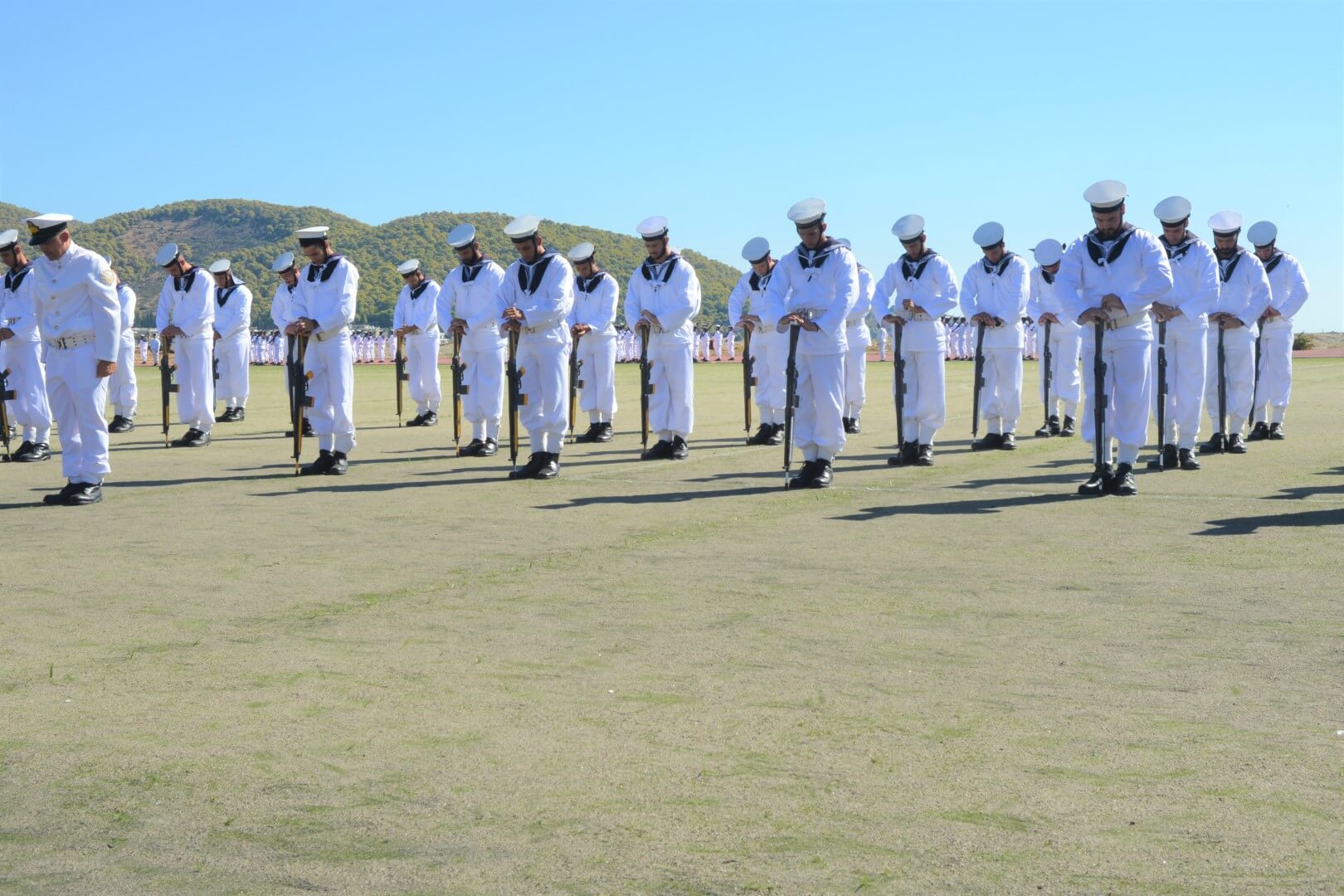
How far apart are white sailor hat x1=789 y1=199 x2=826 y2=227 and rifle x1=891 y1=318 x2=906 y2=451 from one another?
2.30 m

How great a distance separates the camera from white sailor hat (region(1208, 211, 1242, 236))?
49.8 feet

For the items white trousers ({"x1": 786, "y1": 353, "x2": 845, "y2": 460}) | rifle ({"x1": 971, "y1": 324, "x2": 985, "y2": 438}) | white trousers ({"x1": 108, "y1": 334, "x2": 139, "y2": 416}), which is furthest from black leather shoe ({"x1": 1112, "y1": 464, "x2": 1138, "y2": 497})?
white trousers ({"x1": 108, "y1": 334, "x2": 139, "y2": 416})

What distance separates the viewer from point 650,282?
16.3 meters

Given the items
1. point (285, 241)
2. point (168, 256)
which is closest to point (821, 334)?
point (168, 256)

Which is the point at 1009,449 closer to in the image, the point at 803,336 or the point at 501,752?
the point at 803,336

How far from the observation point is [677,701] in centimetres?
538

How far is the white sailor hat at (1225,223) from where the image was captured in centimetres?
1518

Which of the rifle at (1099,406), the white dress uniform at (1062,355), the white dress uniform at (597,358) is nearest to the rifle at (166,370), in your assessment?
the white dress uniform at (597,358)

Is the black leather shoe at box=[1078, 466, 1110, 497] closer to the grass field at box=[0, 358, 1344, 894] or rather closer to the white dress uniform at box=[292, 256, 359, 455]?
the grass field at box=[0, 358, 1344, 894]

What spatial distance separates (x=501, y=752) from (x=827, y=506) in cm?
657

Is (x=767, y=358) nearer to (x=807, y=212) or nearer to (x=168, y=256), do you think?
(x=807, y=212)

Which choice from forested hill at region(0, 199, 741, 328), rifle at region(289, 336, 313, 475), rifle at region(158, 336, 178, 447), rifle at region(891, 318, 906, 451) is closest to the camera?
rifle at region(289, 336, 313, 475)

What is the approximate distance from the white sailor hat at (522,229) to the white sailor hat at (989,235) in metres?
5.77

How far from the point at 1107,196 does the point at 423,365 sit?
11556mm
